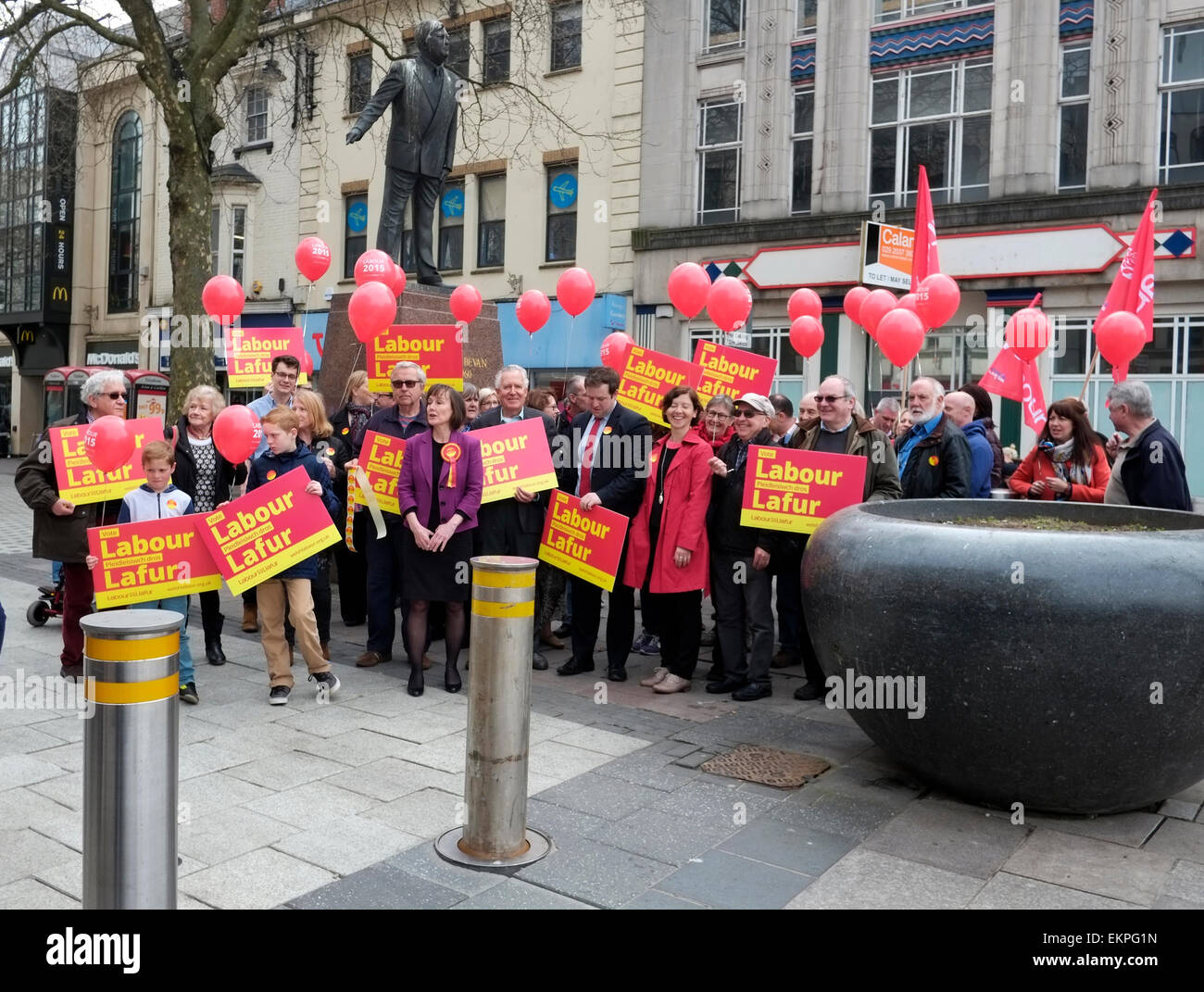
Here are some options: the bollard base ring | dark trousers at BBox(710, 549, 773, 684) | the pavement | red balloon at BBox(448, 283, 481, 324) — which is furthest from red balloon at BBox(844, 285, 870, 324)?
the bollard base ring

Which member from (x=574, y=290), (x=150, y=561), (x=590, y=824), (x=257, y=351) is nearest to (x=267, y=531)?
(x=150, y=561)

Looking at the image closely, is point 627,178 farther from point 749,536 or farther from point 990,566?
point 990,566

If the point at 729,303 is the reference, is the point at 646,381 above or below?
below

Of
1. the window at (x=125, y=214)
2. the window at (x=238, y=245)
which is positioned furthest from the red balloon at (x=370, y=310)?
the window at (x=125, y=214)

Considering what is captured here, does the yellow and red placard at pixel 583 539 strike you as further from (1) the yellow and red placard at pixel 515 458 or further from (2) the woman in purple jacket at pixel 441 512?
(2) the woman in purple jacket at pixel 441 512

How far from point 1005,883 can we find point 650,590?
329 centimetres

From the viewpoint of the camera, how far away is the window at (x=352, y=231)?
88.6ft

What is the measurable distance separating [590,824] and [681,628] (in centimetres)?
264

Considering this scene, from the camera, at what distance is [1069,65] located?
18.0 meters

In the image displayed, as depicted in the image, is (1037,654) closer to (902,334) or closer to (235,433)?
(235,433)

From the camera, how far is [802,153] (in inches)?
824

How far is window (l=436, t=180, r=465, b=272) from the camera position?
82.8 ft

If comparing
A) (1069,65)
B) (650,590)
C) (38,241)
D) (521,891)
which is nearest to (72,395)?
(38,241)

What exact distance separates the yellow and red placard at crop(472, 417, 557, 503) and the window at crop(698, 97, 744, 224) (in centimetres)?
1522
